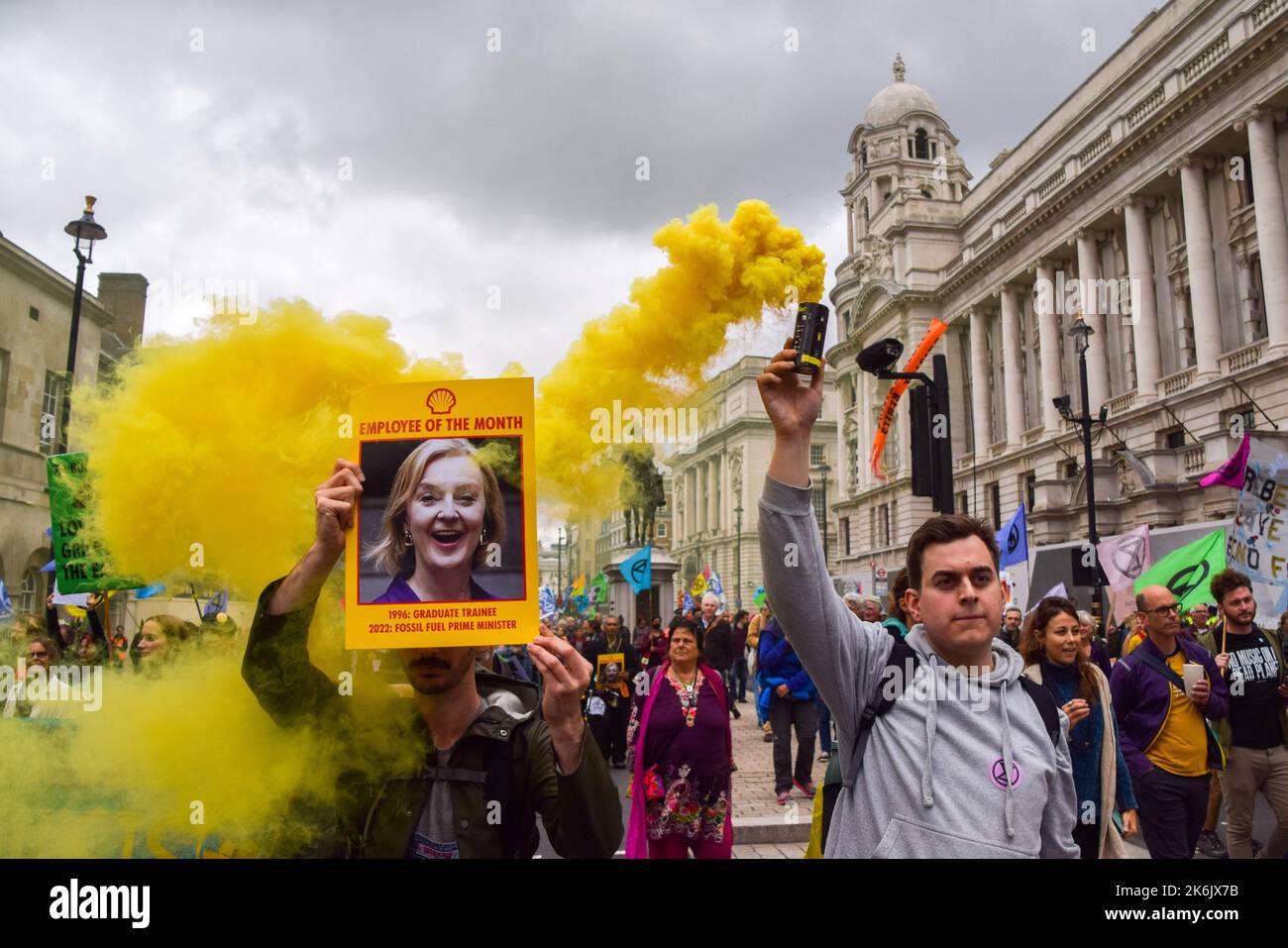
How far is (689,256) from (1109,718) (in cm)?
340

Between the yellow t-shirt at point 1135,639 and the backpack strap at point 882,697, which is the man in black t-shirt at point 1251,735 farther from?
the backpack strap at point 882,697

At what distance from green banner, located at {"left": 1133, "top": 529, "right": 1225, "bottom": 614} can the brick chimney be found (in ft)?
63.7

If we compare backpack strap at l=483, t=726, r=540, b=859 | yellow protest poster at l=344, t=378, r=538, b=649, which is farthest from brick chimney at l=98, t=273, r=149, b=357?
backpack strap at l=483, t=726, r=540, b=859

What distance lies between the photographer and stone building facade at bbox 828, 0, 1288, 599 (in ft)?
103

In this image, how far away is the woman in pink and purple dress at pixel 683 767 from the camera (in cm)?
635

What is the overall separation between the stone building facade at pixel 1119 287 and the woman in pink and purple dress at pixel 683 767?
11734mm

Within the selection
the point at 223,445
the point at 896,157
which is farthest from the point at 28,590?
the point at 896,157

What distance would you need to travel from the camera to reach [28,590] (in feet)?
53.6

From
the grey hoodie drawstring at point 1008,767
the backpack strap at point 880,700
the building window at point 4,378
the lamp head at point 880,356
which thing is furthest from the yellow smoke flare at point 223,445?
the building window at point 4,378

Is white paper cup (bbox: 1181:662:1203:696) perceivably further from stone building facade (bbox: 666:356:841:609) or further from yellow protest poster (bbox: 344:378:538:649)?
stone building facade (bbox: 666:356:841:609)

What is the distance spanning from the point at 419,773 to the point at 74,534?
2.33m
